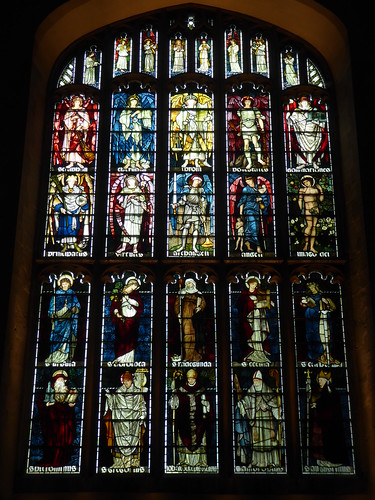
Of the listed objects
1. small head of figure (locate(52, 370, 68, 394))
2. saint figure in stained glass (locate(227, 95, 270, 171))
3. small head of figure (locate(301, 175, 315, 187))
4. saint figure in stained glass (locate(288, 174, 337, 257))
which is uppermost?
saint figure in stained glass (locate(227, 95, 270, 171))

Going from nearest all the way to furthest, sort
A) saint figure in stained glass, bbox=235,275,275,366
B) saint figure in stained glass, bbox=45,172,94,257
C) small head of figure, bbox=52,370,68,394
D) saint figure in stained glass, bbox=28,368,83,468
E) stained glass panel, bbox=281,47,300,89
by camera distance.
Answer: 1. saint figure in stained glass, bbox=28,368,83,468
2. small head of figure, bbox=52,370,68,394
3. saint figure in stained glass, bbox=235,275,275,366
4. saint figure in stained glass, bbox=45,172,94,257
5. stained glass panel, bbox=281,47,300,89

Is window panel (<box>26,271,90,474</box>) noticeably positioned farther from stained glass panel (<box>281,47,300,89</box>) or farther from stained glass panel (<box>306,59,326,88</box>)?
stained glass panel (<box>306,59,326,88</box>)

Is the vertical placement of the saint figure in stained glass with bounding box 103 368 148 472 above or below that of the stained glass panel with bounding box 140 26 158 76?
below

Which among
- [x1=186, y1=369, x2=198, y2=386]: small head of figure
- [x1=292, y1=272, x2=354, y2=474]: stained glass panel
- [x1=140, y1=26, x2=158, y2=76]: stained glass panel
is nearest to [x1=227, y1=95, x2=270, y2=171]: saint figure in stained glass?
[x1=140, y1=26, x2=158, y2=76]: stained glass panel

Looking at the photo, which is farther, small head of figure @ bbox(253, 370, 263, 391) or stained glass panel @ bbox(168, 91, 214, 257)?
stained glass panel @ bbox(168, 91, 214, 257)

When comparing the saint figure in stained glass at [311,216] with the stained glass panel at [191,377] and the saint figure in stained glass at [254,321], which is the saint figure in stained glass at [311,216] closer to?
the saint figure in stained glass at [254,321]

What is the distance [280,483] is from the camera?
29.3 feet

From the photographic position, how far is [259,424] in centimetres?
926

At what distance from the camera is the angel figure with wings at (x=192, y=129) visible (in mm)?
10656

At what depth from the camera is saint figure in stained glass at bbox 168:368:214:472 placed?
9.12 m

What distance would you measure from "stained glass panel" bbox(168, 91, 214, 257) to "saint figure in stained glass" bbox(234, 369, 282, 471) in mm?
1805

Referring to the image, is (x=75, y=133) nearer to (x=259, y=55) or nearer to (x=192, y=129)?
(x=192, y=129)

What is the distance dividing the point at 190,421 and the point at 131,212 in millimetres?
2812

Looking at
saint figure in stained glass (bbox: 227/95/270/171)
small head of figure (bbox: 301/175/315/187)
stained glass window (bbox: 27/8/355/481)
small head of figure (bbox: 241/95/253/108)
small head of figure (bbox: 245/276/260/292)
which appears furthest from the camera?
small head of figure (bbox: 241/95/253/108)
